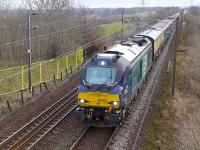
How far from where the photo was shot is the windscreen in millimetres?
15570

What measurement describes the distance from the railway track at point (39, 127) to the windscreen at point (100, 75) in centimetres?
307

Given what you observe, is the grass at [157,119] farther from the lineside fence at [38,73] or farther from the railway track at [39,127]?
the lineside fence at [38,73]

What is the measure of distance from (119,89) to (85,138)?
2654 millimetres

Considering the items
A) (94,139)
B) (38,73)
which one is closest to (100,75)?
(94,139)

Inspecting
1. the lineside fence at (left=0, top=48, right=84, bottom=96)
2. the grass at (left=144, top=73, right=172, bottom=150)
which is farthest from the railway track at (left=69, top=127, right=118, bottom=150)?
the lineside fence at (left=0, top=48, right=84, bottom=96)

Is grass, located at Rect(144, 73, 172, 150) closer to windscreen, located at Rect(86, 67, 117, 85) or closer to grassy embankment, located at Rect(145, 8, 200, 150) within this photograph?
grassy embankment, located at Rect(145, 8, 200, 150)

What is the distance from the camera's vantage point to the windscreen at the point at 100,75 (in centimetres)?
1557

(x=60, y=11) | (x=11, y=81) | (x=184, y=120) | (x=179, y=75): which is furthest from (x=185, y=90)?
(x=60, y=11)

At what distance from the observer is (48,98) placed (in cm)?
2273

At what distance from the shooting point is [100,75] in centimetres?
1580

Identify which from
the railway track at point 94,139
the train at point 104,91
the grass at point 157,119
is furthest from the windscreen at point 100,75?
the grass at point 157,119

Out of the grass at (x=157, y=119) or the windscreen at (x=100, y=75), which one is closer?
the grass at (x=157, y=119)

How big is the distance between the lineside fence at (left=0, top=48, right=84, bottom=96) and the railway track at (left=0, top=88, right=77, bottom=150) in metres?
4.33

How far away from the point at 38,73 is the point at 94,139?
17.9 metres
